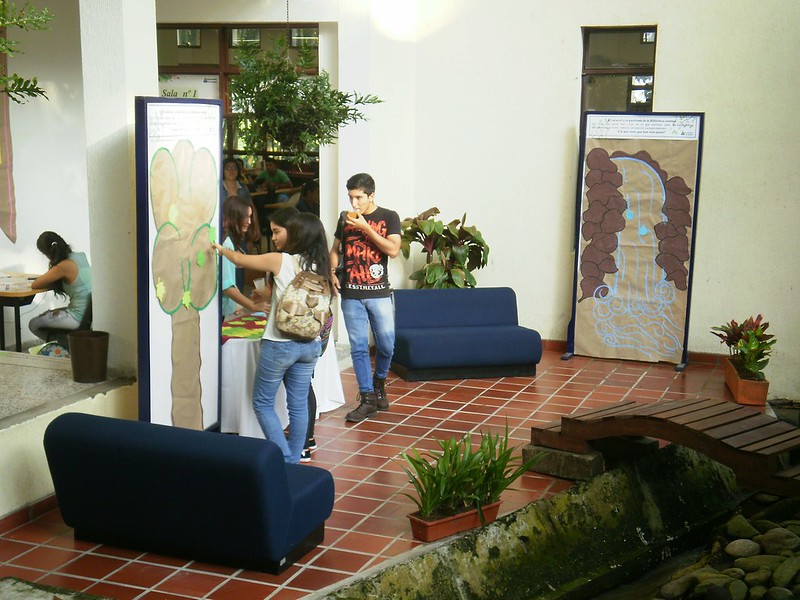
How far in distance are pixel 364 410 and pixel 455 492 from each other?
2.25 meters

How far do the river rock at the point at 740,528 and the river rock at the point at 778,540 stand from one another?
115mm

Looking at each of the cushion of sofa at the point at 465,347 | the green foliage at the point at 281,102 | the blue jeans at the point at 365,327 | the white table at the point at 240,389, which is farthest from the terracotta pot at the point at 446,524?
the cushion of sofa at the point at 465,347

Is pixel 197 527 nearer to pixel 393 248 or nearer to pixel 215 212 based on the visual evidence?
pixel 215 212

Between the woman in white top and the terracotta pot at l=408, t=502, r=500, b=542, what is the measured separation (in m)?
1.13

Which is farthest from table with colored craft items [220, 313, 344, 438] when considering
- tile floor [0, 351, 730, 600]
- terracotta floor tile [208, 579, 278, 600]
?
terracotta floor tile [208, 579, 278, 600]

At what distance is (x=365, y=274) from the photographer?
7.29 metres

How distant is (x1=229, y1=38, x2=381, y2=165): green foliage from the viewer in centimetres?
682

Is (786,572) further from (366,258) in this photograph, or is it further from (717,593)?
(366,258)

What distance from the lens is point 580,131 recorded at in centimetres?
957

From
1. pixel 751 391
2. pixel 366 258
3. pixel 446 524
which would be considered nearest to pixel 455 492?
pixel 446 524

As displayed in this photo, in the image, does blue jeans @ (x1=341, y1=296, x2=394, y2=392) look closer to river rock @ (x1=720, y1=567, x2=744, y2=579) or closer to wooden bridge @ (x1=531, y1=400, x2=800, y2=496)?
wooden bridge @ (x1=531, y1=400, x2=800, y2=496)

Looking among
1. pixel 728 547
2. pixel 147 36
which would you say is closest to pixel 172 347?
pixel 147 36

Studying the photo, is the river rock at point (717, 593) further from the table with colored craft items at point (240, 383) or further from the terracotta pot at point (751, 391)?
the terracotta pot at point (751, 391)

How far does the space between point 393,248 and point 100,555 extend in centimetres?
313
